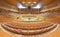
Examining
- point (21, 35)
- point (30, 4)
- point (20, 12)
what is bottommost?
point (21, 35)

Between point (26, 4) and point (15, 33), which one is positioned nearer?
point (15, 33)

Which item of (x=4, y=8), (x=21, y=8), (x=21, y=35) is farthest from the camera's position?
(x=21, y=8)

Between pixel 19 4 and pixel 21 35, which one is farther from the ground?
pixel 19 4

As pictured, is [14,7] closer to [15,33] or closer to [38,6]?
[38,6]

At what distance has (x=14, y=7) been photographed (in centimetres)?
539

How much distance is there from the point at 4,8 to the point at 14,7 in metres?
0.58

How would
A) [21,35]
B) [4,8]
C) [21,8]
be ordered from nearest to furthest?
[21,35] → [4,8] → [21,8]

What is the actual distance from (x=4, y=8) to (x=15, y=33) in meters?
2.61

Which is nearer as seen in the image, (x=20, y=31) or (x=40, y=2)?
(x=20, y=31)

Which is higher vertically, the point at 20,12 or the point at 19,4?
the point at 19,4

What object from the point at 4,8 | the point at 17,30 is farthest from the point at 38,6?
the point at 17,30

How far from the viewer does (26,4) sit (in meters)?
5.60

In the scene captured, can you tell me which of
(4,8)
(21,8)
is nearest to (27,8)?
(21,8)

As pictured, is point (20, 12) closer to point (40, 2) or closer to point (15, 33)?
point (40, 2)
